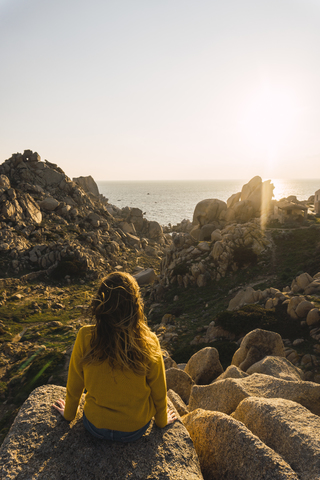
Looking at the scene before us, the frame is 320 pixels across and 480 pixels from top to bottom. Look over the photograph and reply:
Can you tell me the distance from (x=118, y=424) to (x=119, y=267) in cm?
4143

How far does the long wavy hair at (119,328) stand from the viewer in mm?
4129

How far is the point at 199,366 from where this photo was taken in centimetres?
1235

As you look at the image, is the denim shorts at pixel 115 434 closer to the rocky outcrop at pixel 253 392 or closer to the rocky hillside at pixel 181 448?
the rocky hillside at pixel 181 448

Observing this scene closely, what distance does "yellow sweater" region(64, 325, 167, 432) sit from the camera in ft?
14.3

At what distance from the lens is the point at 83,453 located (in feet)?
14.3

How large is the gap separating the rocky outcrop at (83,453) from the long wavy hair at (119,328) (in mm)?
1242

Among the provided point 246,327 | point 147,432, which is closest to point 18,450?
point 147,432

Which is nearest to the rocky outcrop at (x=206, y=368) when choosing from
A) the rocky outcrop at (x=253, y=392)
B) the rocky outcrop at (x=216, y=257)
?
the rocky outcrop at (x=253, y=392)

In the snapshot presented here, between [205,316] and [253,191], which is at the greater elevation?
[253,191]

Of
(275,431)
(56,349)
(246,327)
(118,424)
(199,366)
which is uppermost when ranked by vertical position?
(118,424)

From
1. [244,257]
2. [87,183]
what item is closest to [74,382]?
[244,257]

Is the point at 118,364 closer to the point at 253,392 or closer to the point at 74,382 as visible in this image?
the point at 74,382

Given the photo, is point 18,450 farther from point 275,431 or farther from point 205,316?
point 205,316

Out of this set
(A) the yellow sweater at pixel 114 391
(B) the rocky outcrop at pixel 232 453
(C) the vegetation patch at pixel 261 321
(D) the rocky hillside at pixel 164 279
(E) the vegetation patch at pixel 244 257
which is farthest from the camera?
(E) the vegetation patch at pixel 244 257
